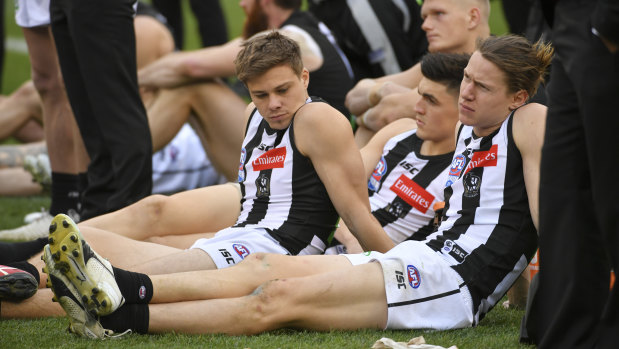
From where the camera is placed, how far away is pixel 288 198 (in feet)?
13.0

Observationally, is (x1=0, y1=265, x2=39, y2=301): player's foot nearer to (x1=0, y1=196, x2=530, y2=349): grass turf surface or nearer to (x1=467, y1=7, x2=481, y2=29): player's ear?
(x1=0, y1=196, x2=530, y2=349): grass turf surface

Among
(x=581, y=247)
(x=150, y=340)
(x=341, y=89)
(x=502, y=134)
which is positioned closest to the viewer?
(x=581, y=247)

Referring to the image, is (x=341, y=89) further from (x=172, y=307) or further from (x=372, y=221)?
(x=172, y=307)

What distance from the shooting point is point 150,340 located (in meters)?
3.28

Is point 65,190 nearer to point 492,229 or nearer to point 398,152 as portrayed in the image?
point 398,152

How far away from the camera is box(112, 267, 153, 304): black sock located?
3281 mm

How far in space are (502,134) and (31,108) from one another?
16.0 feet

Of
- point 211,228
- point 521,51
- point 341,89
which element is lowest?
point 211,228

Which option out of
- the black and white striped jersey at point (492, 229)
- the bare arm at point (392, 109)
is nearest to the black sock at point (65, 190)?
the bare arm at point (392, 109)

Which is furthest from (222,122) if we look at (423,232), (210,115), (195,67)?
(423,232)

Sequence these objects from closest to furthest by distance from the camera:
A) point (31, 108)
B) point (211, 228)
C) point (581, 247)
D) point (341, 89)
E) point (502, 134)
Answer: point (581, 247)
point (502, 134)
point (211, 228)
point (341, 89)
point (31, 108)

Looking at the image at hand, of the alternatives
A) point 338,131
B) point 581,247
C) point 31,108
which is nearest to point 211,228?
point 338,131

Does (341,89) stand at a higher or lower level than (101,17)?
lower

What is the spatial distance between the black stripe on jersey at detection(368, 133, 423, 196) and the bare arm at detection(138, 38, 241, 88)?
1.96 meters
